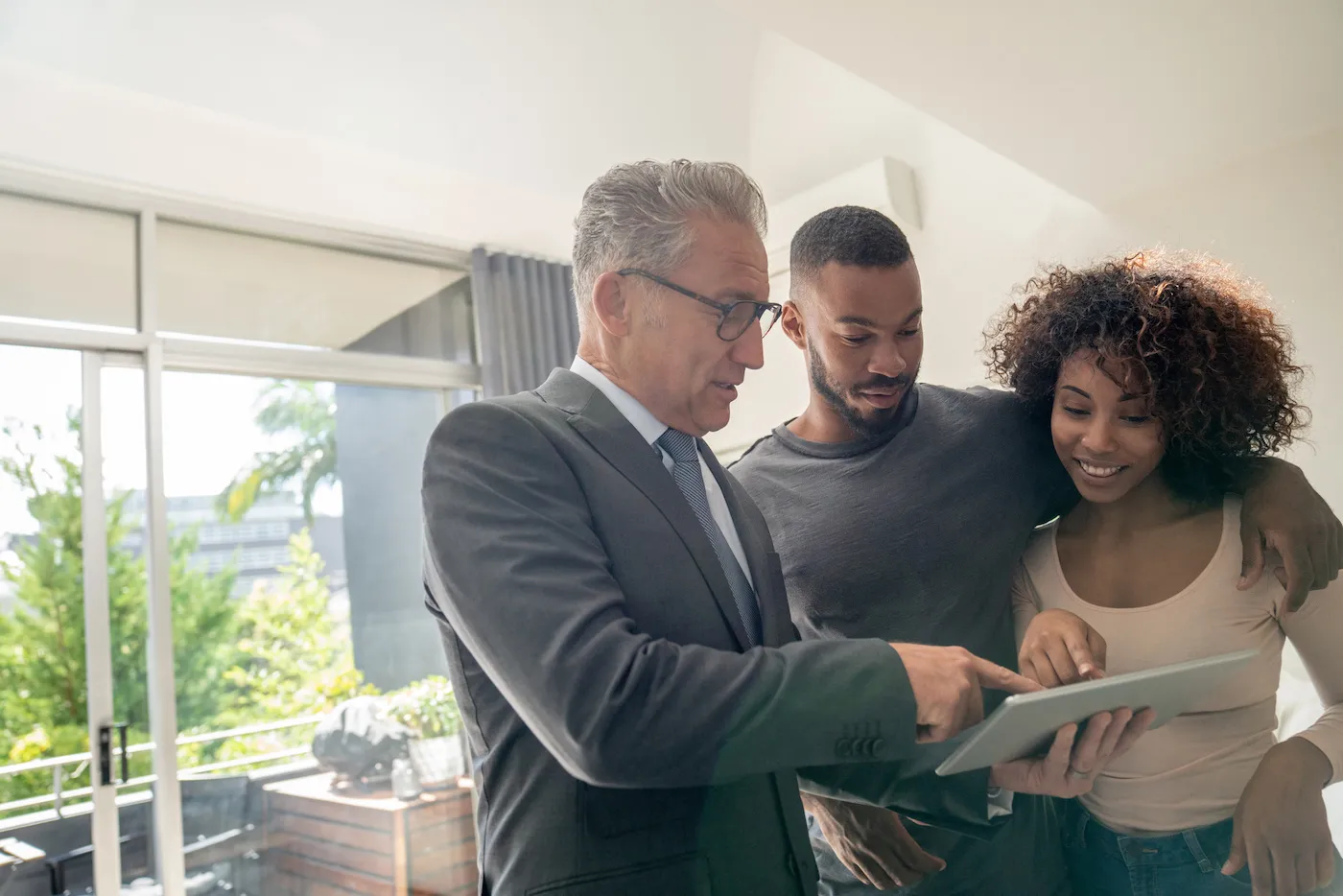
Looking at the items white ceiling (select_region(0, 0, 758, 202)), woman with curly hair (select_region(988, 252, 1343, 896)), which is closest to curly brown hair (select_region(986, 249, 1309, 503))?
woman with curly hair (select_region(988, 252, 1343, 896))

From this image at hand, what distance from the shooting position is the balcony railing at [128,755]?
7.79ft

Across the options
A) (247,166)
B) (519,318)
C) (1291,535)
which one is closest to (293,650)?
(519,318)

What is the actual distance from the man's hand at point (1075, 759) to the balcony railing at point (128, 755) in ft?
7.74

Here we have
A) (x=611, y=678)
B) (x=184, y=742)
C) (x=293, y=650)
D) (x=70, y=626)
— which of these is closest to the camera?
(x=611, y=678)

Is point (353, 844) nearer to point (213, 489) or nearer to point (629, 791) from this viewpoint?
point (213, 489)

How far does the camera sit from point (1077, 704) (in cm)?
70

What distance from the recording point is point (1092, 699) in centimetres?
71

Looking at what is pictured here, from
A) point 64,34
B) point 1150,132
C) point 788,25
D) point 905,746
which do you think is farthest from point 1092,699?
point 64,34

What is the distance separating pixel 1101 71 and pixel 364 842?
2.70 m

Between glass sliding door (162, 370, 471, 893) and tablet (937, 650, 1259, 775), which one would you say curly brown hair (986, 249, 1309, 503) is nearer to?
tablet (937, 650, 1259, 775)

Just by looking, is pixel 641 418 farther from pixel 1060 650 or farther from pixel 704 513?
pixel 1060 650

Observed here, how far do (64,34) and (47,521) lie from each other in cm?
115

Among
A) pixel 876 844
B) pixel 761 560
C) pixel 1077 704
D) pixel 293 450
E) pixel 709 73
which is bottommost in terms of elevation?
pixel 876 844

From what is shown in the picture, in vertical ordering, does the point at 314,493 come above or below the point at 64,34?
below
